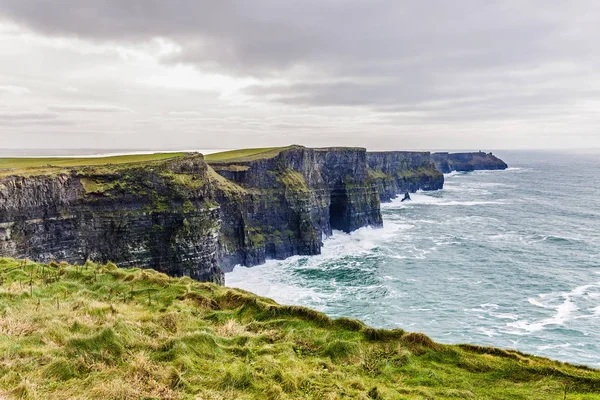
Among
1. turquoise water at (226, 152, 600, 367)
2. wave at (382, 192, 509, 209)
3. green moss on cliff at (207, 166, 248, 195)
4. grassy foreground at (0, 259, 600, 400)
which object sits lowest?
turquoise water at (226, 152, 600, 367)

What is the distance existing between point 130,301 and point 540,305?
42382 millimetres

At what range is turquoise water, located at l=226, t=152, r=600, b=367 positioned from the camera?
34.8 metres

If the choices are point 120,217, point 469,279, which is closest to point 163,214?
point 120,217

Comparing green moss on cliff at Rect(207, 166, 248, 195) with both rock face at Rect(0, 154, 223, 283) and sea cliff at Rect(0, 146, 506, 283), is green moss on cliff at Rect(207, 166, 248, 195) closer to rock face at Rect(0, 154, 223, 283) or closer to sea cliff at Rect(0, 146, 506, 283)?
sea cliff at Rect(0, 146, 506, 283)

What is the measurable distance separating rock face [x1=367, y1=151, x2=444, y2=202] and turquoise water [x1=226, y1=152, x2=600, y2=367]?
43.1 metres

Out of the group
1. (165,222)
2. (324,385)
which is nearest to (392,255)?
(165,222)

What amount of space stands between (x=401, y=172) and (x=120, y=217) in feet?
427

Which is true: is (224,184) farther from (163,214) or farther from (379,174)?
(379,174)

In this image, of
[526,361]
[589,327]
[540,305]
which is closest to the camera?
[526,361]

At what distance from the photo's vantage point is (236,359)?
11586 mm

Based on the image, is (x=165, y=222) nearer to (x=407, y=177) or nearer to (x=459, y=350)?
(x=459, y=350)

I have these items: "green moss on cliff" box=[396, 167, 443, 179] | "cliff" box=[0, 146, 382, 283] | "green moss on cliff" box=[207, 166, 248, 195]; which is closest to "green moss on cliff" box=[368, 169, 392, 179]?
"green moss on cliff" box=[396, 167, 443, 179]

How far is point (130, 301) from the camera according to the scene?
56.9 feet

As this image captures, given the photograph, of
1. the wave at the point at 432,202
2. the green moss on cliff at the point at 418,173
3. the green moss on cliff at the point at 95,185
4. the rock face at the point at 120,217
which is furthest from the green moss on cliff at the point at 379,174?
the green moss on cliff at the point at 95,185
